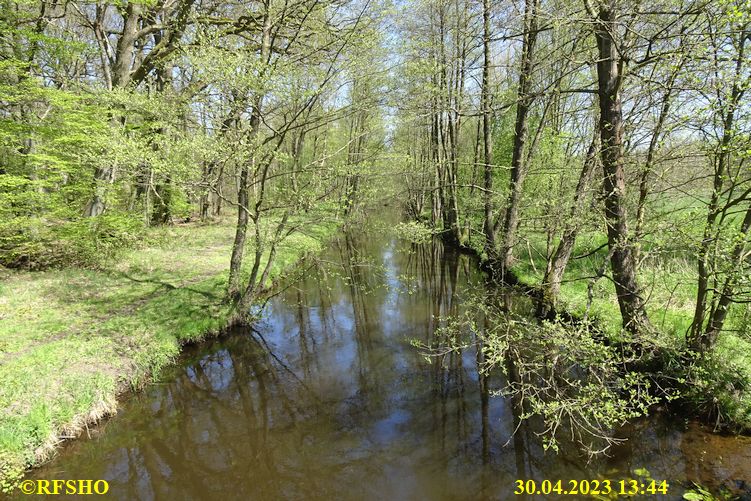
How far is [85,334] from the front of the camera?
7.98m

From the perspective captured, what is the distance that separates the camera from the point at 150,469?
5.80 meters

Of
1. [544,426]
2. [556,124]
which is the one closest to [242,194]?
[544,426]

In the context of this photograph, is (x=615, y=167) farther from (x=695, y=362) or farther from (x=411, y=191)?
(x=411, y=191)

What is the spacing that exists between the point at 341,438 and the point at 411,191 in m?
6.11

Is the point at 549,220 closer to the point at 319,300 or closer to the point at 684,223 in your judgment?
the point at 684,223

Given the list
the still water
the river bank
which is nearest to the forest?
the river bank

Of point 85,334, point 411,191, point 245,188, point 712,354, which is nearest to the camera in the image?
point 712,354

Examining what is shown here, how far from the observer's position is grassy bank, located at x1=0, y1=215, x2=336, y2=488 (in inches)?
224

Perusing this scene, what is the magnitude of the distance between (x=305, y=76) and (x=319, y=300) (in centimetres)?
744

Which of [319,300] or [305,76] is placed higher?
[305,76]

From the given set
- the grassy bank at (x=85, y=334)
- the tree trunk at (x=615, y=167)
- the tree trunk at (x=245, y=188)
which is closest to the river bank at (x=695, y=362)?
the tree trunk at (x=615, y=167)

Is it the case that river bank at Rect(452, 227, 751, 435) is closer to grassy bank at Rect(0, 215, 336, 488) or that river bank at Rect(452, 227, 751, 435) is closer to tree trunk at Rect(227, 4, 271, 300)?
tree trunk at Rect(227, 4, 271, 300)

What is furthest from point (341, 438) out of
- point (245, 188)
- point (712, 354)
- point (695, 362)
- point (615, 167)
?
point (615, 167)

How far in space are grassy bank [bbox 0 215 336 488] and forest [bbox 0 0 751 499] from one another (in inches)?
1.7
